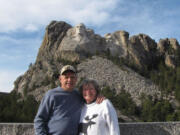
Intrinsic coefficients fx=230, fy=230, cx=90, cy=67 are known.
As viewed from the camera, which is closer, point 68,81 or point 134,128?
point 68,81

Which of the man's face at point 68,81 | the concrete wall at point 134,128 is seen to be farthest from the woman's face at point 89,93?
the concrete wall at point 134,128

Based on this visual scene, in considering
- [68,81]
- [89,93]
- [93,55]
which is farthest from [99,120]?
[93,55]

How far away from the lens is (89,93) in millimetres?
3883

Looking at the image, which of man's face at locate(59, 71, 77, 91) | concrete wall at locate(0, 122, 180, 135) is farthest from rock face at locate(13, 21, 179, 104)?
man's face at locate(59, 71, 77, 91)

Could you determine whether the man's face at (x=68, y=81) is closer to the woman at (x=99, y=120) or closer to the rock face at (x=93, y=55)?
the woman at (x=99, y=120)

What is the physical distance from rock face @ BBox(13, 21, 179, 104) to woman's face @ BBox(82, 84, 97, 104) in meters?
52.6

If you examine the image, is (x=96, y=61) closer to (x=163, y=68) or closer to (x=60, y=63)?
(x=60, y=63)

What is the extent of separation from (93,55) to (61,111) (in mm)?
78579

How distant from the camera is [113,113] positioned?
3.61m

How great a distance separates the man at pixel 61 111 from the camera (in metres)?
3.70

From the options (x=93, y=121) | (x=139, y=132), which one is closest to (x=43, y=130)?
(x=93, y=121)

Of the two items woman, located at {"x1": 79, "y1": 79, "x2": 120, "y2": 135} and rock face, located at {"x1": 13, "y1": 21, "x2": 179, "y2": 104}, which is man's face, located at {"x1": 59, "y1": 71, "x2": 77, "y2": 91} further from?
rock face, located at {"x1": 13, "y1": 21, "x2": 179, "y2": 104}

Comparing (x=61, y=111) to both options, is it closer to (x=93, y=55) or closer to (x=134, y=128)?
(x=134, y=128)

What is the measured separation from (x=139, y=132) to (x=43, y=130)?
271 cm
